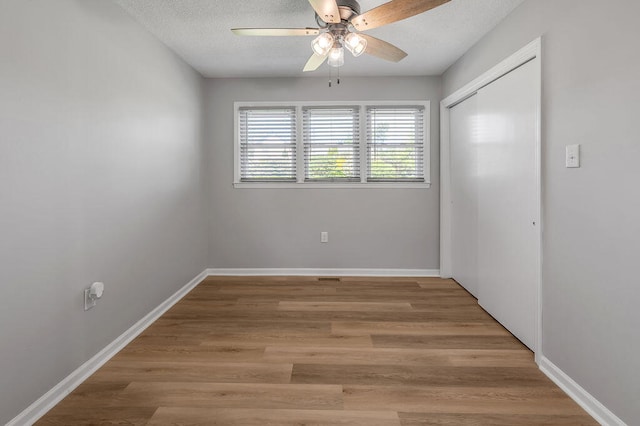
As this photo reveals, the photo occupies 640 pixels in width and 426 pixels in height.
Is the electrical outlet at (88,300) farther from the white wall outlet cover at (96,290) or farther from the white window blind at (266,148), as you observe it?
the white window blind at (266,148)

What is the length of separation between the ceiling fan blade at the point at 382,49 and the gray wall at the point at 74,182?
1.73 metres

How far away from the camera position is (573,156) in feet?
6.04

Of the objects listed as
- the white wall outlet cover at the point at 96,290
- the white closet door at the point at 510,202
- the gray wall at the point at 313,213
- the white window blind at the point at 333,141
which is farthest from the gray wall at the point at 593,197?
the white wall outlet cover at the point at 96,290

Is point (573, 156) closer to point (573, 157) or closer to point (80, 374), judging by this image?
point (573, 157)

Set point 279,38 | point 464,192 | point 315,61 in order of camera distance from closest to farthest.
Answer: point 315,61 → point 279,38 → point 464,192

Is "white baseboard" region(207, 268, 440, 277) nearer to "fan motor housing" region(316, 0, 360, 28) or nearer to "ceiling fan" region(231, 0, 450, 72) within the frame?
"ceiling fan" region(231, 0, 450, 72)

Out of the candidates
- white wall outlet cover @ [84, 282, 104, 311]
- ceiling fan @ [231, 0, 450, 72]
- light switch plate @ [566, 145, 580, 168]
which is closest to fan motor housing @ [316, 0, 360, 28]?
ceiling fan @ [231, 0, 450, 72]

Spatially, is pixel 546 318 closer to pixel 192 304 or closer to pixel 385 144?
pixel 385 144

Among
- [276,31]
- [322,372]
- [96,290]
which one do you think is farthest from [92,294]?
[276,31]

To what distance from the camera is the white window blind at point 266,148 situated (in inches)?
163

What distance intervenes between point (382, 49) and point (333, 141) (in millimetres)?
1843

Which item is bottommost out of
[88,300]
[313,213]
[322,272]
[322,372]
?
[322,372]

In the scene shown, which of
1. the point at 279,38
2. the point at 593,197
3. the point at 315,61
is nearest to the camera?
the point at 593,197

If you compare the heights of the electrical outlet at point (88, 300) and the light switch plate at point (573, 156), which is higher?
the light switch plate at point (573, 156)
